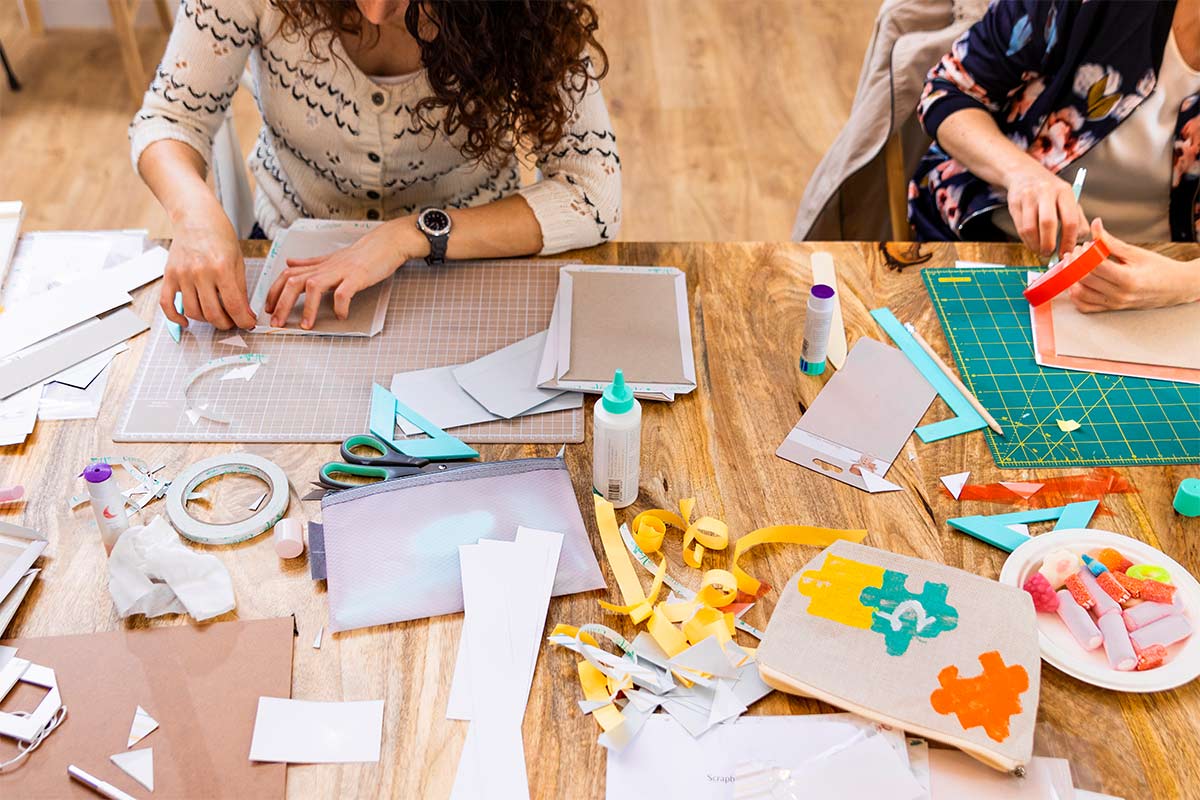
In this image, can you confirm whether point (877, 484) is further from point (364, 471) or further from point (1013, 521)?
point (364, 471)

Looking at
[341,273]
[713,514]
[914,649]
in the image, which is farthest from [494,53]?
[914,649]

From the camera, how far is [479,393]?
1.16 m

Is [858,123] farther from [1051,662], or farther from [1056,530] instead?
[1051,662]

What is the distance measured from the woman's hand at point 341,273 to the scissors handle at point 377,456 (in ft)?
0.72

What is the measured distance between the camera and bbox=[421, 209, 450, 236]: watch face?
4.32 ft

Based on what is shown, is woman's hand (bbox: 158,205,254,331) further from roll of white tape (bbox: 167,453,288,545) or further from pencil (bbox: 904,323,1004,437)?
pencil (bbox: 904,323,1004,437)

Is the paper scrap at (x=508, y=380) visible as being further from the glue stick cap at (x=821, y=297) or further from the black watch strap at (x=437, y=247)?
the glue stick cap at (x=821, y=297)

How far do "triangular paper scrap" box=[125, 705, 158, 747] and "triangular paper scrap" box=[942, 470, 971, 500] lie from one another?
0.80 meters

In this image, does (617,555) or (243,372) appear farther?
(243,372)

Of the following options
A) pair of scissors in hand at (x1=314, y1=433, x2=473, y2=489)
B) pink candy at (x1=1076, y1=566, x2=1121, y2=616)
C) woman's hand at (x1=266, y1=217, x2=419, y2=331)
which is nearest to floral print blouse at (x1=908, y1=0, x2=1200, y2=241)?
pink candy at (x1=1076, y1=566, x2=1121, y2=616)

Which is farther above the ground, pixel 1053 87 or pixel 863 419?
pixel 1053 87

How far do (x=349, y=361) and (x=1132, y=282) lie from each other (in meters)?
0.97

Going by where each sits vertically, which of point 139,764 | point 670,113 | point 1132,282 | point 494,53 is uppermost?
point 494,53

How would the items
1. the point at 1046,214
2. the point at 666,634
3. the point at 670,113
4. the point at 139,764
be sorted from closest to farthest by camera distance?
the point at 139,764
the point at 666,634
the point at 1046,214
the point at 670,113
